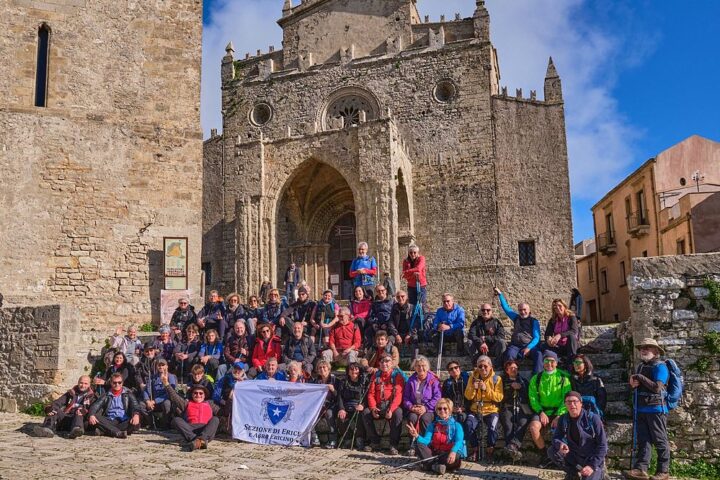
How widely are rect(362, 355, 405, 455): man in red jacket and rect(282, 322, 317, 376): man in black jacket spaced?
1.42m

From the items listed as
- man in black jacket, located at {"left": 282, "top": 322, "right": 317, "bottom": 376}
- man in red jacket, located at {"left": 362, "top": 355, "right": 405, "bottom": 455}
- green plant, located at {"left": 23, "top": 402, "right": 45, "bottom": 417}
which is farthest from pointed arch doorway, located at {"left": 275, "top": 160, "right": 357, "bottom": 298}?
man in red jacket, located at {"left": 362, "top": 355, "right": 405, "bottom": 455}

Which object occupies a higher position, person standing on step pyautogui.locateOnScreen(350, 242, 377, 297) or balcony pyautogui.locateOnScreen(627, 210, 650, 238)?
balcony pyautogui.locateOnScreen(627, 210, 650, 238)

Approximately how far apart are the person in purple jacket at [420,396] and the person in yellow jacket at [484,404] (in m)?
0.41

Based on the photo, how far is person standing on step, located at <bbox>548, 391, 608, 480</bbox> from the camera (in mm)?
6199

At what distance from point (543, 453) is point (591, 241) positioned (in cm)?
3383

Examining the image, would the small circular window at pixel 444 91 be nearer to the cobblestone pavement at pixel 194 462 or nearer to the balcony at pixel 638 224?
the balcony at pixel 638 224

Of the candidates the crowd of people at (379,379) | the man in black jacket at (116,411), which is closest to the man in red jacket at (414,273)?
the crowd of people at (379,379)

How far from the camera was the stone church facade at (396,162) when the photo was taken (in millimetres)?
19922

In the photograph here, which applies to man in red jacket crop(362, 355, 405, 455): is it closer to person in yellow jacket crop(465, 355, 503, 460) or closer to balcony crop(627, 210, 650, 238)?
person in yellow jacket crop(465, 355, 503, 460)

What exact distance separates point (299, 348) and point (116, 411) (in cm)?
268

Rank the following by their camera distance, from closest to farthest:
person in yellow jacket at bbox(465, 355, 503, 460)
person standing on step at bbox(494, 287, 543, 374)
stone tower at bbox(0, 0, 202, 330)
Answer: person in yellow jacket at bbox(465, 355, 503, 460) → person standing on step at bbox(494, 287, 543, 374) → stone tower at bbox(0, 0, 202, 330)

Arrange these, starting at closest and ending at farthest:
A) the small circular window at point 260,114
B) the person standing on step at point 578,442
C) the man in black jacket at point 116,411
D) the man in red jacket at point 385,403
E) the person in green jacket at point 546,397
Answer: the person standing on step at point 578,442
the person in green jacket at point 546,397
the man in red jacket at point 385,403
the man in black jacket at point 116,411
the small circular window at point 260,114

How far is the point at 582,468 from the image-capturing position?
242 inches

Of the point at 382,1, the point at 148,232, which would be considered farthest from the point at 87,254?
the point at 382,1
